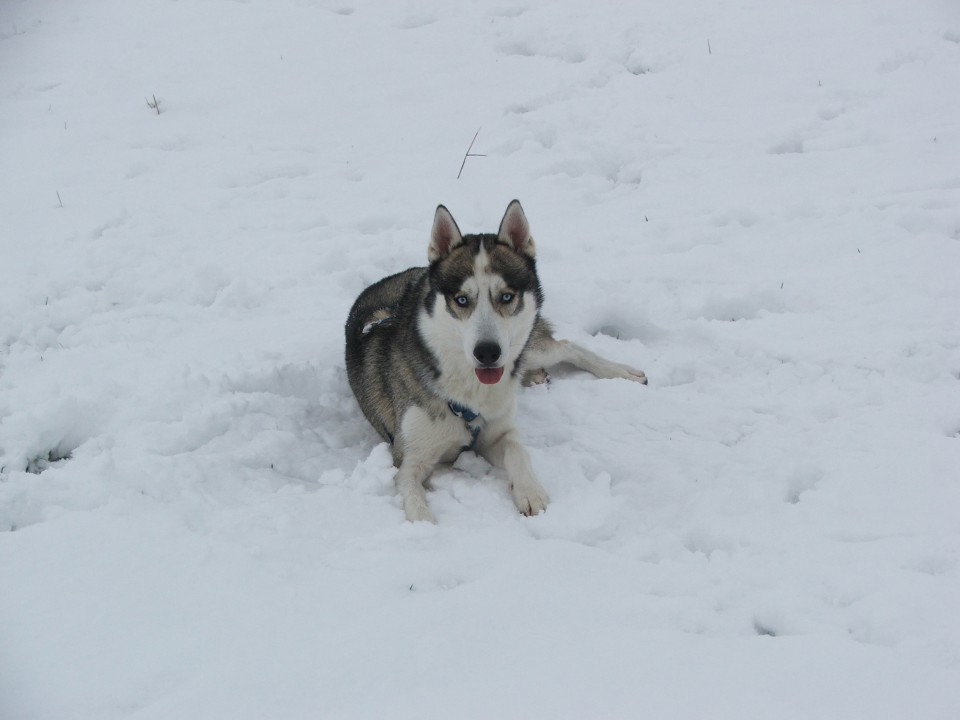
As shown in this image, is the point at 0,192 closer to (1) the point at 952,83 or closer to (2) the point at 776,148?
(2) the point at 776,148

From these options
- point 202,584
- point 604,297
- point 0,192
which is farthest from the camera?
point 0,192

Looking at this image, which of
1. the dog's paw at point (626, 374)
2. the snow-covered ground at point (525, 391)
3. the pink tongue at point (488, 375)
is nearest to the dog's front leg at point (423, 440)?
the snow-covered ground at point (525, 391)

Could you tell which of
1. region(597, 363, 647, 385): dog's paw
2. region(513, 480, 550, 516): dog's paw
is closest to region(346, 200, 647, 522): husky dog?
region(513, 480, 550, 516): dog's paw

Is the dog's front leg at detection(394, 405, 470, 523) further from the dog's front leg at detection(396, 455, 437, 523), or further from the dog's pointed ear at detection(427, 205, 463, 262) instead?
the dog's pointed ear at detection(427, 205, 463, 262)

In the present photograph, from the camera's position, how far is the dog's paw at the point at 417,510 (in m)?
3.71

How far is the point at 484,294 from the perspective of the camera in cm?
392

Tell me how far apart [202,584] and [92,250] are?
4.29m

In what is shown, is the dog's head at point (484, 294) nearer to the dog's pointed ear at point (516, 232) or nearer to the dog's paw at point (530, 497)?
the dog's pointed ear at point (516, 232)

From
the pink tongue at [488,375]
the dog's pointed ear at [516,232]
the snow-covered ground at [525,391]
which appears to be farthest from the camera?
the dog's pointed ear at [516,232]

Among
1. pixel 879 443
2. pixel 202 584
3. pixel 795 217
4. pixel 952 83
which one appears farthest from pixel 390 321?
pixel 952 83

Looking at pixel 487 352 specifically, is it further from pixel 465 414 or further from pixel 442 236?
pixel 442 236

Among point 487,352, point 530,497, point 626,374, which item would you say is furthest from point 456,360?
point 626,374

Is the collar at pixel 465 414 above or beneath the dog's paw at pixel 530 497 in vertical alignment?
above

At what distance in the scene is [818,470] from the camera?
13.0ft
